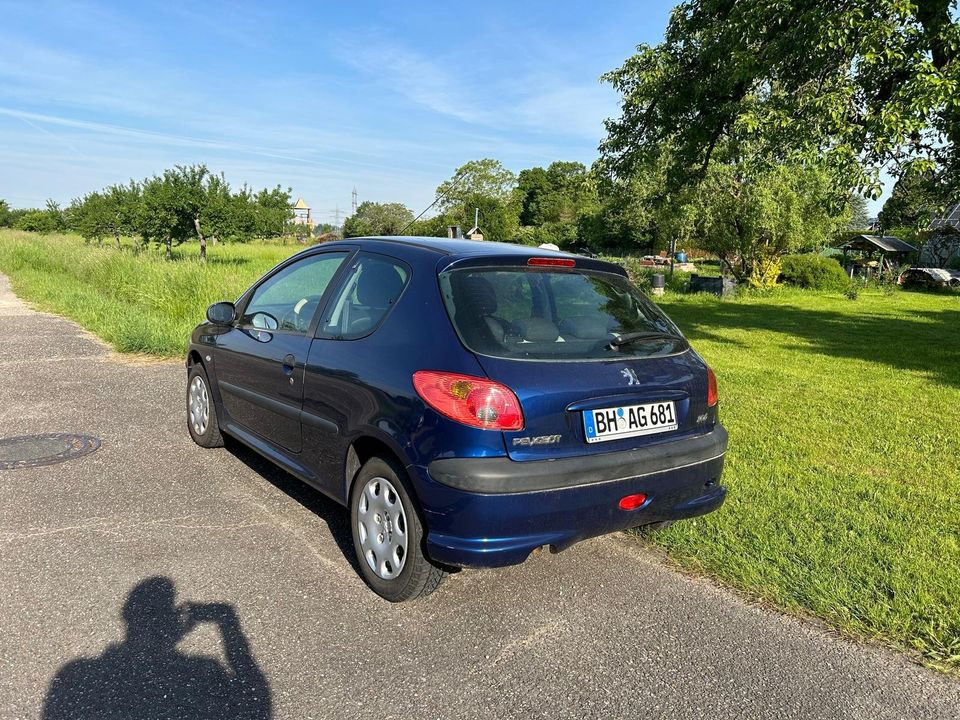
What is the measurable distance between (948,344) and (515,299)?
1301 centimetres

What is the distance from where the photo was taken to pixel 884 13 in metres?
8.39

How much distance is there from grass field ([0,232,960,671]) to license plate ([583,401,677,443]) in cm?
91

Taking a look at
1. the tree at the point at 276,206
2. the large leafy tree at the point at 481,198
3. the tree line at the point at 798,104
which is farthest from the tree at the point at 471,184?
the tree line at the point at 798,104

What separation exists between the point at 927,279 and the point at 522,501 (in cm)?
3582

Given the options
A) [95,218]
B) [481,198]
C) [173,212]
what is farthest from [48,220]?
[481,198]

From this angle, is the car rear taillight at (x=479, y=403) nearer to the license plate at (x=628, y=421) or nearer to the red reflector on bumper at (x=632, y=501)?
the license plate at (x=628, y=421)

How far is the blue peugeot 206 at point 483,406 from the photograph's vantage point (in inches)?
110

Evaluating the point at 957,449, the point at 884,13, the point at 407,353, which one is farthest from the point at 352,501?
the point at 884,13

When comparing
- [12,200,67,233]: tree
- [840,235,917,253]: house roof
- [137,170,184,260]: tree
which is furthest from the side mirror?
[12,200,67,233]: tree

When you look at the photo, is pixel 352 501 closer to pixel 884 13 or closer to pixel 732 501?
pixel 732 501

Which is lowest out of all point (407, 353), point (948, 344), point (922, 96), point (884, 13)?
point (948, 344)

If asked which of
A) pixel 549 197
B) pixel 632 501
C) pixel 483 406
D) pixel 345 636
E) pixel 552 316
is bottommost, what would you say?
pixel 345 636

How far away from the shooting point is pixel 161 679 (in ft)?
8.37

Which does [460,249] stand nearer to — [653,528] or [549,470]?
[549,470]
